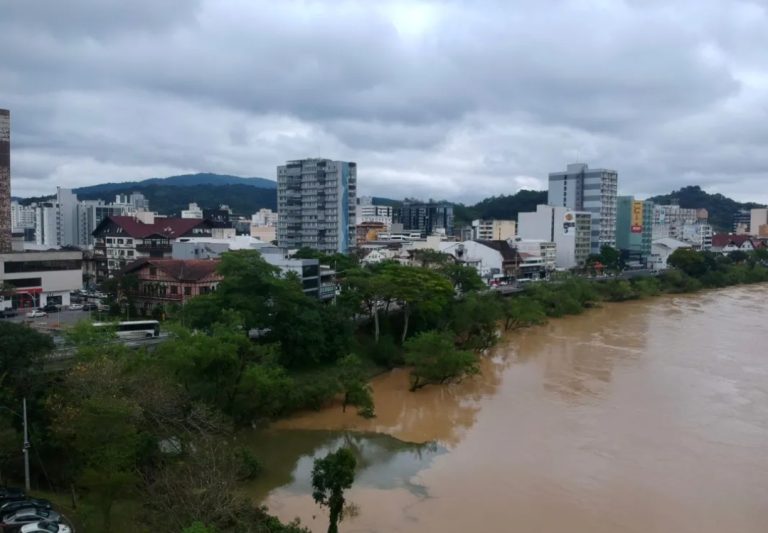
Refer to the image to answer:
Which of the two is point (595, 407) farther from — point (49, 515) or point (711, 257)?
point (711, 257)

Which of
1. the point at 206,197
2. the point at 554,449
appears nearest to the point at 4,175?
the point at 554,449

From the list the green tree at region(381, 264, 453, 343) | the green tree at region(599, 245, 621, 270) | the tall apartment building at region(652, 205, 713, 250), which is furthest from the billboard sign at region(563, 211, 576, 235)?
the green tree at region(381, 264, 453, 343)

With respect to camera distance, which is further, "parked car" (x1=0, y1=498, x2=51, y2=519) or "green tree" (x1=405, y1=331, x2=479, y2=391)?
"green tree" (x1=405, y1=331, x2=479, y2=391)

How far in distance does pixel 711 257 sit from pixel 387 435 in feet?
167

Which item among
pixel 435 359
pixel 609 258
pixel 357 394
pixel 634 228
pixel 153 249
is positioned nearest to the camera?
pixel 357 394

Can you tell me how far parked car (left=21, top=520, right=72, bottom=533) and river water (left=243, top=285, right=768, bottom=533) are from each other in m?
3.93

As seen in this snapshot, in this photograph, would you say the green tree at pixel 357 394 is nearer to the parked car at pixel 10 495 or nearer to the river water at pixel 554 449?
the river water at pixel 554 449

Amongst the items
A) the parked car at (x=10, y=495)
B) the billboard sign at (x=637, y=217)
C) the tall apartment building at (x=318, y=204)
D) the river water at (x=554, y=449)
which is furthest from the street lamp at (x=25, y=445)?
the billboard sign at (x=637, y=217)

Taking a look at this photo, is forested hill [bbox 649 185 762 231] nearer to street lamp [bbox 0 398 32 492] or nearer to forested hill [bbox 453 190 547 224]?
forested hill [bbox 453 190 547 224]

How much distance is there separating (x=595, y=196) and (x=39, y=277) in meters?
53.3

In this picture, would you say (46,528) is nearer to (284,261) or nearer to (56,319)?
(56,319)

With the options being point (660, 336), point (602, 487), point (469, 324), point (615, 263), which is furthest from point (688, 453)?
point (615, 263)

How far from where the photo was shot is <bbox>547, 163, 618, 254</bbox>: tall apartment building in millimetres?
65688

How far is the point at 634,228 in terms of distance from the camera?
6919 cm
